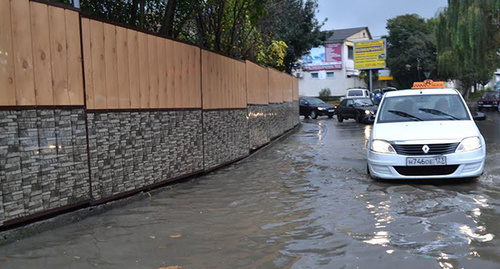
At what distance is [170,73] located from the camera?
705 cm

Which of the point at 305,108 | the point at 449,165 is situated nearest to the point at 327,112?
the point at 305,108

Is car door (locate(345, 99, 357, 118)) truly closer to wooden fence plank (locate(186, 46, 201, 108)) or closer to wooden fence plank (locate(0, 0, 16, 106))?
wooden fence plank (locate(186, 46, 201, 108))

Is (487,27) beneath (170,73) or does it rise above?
above

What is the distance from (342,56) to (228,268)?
49216 mm

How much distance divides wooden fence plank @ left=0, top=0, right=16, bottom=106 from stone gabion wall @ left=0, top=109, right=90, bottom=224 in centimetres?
16

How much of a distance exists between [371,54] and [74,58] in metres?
44.2

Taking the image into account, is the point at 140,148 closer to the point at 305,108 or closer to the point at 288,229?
the point at 288,229

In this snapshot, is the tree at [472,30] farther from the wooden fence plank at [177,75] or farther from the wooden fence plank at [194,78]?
the wooden fence plank at [177,75]

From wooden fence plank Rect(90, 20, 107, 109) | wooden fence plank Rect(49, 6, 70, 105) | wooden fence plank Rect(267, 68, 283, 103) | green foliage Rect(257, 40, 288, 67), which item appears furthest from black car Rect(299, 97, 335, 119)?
wooden fence plank Rect(49, 6, 70, 105)

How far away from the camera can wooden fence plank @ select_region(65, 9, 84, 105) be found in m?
4.93

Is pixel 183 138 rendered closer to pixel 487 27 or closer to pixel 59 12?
pixel 59 12

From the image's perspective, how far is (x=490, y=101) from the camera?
1321 inches

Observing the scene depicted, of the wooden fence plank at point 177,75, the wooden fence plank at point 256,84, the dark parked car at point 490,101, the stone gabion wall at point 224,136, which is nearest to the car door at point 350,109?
the wooden fence plank at point 256,84

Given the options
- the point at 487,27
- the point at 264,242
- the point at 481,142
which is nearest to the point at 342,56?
the point at 487,27
